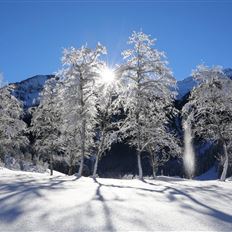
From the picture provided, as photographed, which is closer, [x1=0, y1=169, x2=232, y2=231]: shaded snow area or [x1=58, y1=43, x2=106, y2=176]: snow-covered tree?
[x1=0, y1=169, x2=232, y2=231]: shaded snow area

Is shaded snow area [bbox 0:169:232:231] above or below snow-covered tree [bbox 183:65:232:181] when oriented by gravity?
below

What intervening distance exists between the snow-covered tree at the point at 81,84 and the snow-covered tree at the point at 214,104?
7.94 meters

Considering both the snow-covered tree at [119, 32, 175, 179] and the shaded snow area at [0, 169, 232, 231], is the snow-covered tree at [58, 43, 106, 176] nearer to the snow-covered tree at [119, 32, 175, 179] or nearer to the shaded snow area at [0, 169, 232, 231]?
the snow-covered tree at [119, 32, 175, 179]

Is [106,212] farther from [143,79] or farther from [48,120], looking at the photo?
[48,120]

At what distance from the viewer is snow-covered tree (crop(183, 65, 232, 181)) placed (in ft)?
99.8

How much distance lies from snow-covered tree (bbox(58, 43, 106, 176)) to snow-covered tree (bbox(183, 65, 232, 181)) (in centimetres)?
794

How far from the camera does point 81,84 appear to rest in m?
30.5

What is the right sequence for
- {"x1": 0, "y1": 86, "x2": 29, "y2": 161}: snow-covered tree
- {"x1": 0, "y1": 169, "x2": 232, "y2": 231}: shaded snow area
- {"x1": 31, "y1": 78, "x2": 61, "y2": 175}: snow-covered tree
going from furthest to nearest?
1. {"x1": 31, "y1": 78, "x2": 61, "y2": 175}: snow-covered tree
2. {"x1": 0, "y1": 86, "x2": 29, "y2": 161}: snow-covered tree
3. {"x1": 0, "y1": 169, "x2": 232, "y2": 231}: shaded snow area

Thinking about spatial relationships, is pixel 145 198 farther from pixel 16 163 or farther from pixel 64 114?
pixel 16 163

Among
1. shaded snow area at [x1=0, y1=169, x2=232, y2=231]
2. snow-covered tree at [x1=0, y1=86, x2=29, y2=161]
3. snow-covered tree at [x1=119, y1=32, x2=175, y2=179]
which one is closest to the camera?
shaded snow area at [x1=0, y1=169, x2=232, y2=231]

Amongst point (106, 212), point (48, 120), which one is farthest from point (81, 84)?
point (106, 212)

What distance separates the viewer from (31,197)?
13328mm

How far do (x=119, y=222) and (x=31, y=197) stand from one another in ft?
14.3

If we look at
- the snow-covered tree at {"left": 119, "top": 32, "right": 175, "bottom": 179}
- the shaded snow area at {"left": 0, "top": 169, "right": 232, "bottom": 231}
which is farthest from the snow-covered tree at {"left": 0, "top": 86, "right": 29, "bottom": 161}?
the shaded snow area at {"left": 0, "top": 169, "right": 232, "bottom": 231}
